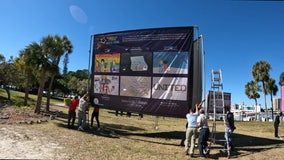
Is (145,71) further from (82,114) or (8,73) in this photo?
(8,73)

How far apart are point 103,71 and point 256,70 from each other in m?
40.1

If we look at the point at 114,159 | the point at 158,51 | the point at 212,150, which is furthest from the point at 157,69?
the point at 114,159

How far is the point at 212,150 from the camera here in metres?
10.6

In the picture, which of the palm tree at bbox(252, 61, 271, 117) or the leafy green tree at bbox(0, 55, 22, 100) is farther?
the palm tree at bbox(252, 61, 271, 117)

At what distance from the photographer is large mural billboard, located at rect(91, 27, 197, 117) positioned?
11.8 metres

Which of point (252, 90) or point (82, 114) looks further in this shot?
point (252, 90)

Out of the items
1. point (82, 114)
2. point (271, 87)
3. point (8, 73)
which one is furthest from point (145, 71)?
point (271, 87)

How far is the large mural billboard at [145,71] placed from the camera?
1175cm

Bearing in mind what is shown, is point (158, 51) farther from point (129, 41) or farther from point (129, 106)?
point (129, 106)

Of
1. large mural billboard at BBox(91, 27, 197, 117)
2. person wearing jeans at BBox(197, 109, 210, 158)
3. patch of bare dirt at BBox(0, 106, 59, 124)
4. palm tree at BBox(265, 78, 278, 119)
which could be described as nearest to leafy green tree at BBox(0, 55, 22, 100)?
patch of bare dirt at BBox(0, 106, 59, 124)

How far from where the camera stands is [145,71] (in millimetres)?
12758

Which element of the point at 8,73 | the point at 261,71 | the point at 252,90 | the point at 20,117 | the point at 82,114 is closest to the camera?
the point at 82,114

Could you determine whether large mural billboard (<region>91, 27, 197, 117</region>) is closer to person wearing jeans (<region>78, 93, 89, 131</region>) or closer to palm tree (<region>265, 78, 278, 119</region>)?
person wearing jeans (<region>78, 93, 89, 131</region>)

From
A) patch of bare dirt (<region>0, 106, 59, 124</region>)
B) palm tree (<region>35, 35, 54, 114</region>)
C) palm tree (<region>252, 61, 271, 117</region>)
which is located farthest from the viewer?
palm tree (<region>252, 61, 271, 117</region>)
